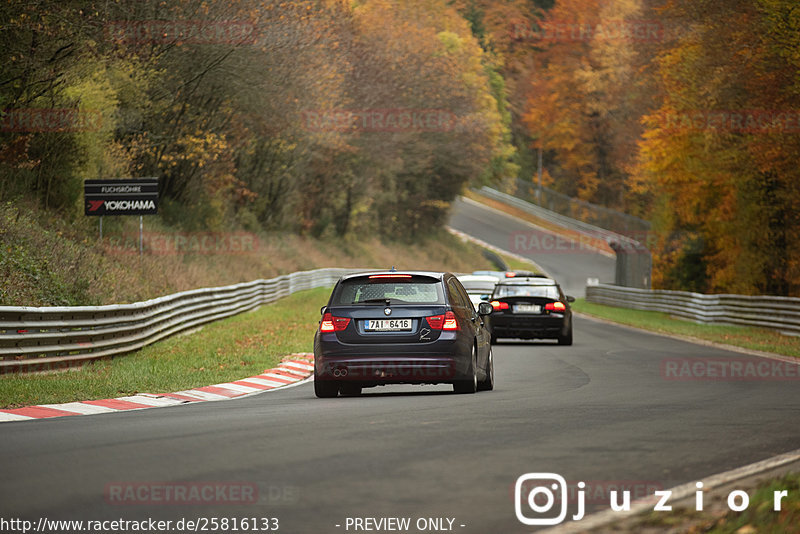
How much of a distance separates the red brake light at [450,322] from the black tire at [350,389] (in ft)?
5.37

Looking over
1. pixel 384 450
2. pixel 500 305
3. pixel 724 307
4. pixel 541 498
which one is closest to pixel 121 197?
pixel 500 305

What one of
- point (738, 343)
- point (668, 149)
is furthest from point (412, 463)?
point (668, 149)

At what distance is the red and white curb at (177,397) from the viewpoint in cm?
1277

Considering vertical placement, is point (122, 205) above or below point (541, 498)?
above

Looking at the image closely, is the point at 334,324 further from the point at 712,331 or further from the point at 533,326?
the point at 712,331

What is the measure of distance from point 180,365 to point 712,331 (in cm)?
1816

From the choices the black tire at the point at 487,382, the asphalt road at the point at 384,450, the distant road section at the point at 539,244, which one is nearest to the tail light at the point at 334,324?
the asphalt road at the point at 384,450

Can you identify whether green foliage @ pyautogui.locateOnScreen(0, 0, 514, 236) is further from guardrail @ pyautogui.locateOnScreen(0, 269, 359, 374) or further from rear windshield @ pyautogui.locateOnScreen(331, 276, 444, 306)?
rear windshield @ pyautogui.locateOnScreen(331, 276, 444, 306)

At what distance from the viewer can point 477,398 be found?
529 inches

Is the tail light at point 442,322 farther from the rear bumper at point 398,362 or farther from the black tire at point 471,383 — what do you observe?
the black tire at point 471,383

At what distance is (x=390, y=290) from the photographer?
14289mm

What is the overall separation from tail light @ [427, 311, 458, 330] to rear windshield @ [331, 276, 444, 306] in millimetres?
271

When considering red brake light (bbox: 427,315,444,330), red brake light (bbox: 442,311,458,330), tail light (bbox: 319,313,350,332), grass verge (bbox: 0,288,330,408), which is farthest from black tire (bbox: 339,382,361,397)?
grass verge (bbox: 0,288,330,408)

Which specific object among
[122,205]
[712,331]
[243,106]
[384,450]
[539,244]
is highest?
[243,106]
